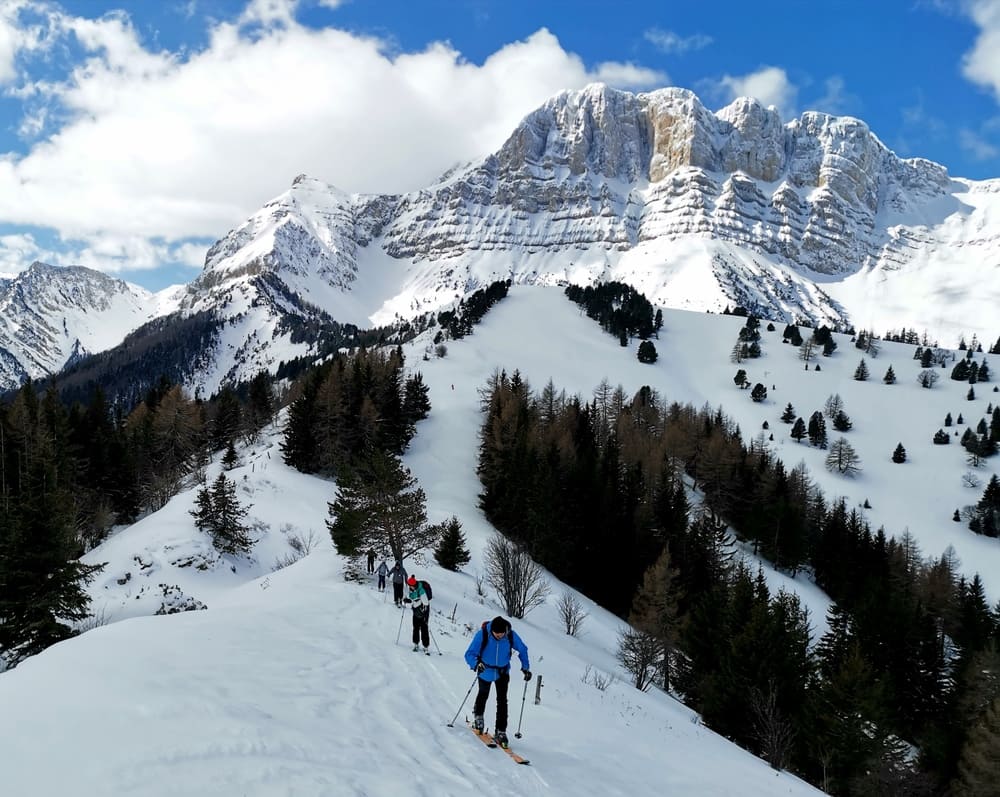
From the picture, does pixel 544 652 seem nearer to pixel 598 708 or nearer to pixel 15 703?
pixel 598 708

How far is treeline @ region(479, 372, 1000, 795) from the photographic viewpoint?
1081 inches

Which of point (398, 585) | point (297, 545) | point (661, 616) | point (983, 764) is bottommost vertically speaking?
point (297, 545)

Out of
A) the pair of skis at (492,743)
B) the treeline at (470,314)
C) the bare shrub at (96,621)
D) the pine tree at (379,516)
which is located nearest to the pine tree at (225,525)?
the bare shrub at (96,621)

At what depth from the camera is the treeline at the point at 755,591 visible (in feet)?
90.1

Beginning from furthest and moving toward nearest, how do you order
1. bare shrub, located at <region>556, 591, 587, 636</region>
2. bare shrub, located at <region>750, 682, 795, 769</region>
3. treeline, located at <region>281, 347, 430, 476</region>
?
treeline, located at <region>281, 347, 430, 476</region>
bare shrub, located at <region>556, 591, 587, 636</region>
bare shrub, located at <region>750, 682, 795, 769</region>

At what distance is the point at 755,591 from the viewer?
37781 mm

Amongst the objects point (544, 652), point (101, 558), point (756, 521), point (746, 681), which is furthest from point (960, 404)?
point (101, 558)

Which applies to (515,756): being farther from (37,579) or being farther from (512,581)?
(512,581)

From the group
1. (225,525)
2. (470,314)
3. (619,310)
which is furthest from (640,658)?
(619,310)

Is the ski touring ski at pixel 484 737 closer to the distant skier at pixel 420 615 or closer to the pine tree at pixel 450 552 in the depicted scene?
the distant skier at pixel 420 615

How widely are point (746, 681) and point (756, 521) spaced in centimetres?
4482

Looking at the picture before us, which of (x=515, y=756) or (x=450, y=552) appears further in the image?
(x=450, y=552)

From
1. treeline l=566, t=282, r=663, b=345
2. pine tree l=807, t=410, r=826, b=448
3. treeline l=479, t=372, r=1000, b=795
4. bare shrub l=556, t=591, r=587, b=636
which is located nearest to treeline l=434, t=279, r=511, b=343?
treeline l=566, t=282, r=663, b=345

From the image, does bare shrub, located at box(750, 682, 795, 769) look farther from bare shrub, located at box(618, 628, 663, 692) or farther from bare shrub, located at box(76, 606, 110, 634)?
bare shrub, located at box(76, 606, 110, 634)
